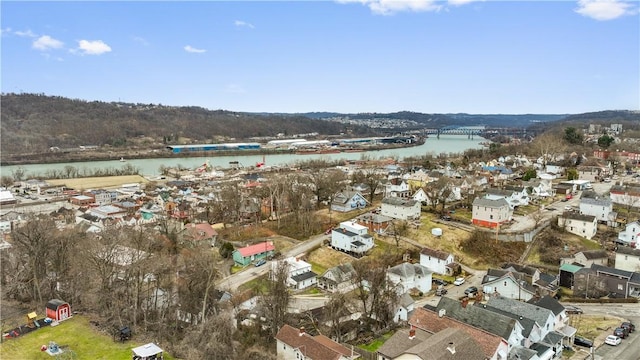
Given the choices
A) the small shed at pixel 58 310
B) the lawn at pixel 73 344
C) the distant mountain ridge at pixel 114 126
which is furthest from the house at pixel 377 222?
the distant mountain ridge at pixel 114 126

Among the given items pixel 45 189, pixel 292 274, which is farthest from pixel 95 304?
pixel 45 189

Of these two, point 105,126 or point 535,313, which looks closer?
point 535,313

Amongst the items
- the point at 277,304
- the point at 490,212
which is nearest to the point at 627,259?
the point at 490,212

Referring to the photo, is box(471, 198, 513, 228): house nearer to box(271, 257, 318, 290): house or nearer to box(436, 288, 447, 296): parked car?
box(436, 288, 447, 296): parked car

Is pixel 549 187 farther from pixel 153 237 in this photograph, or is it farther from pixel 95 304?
pixel 95 304

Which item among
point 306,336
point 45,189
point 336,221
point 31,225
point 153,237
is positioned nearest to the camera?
point 306,336

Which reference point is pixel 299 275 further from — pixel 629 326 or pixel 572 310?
pixel 629 326

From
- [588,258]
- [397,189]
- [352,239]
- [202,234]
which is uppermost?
[397,189]
